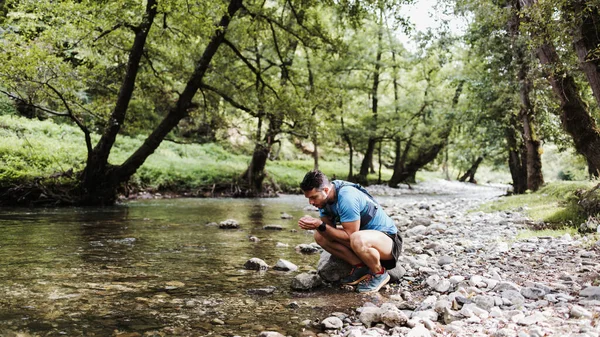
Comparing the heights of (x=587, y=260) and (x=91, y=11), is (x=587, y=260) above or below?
below

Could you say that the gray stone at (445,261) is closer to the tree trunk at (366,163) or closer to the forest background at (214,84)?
the forest background at (214,84)

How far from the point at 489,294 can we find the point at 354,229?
1.58 m

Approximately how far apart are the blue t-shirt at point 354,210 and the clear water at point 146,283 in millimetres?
923

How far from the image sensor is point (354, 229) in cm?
495

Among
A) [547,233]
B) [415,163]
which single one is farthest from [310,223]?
[415,163]

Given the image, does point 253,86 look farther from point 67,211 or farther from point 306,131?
point 67,211

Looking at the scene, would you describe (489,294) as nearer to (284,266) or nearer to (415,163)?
(284,266)

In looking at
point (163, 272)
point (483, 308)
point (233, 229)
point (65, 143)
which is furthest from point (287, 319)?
point (65, 143)

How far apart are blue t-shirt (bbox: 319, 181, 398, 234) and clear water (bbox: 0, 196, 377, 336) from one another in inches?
36.3

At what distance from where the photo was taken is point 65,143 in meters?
18.1

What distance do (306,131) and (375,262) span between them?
37.9 feet

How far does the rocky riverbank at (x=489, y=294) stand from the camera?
3451 mm

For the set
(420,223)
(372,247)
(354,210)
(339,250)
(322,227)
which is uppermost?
(354,210)

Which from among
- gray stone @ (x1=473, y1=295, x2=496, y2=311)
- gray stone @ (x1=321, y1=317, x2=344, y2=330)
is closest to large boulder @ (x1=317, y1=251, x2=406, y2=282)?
gray stone @ (x1=473, y1=295, x2=496, y2=311)
